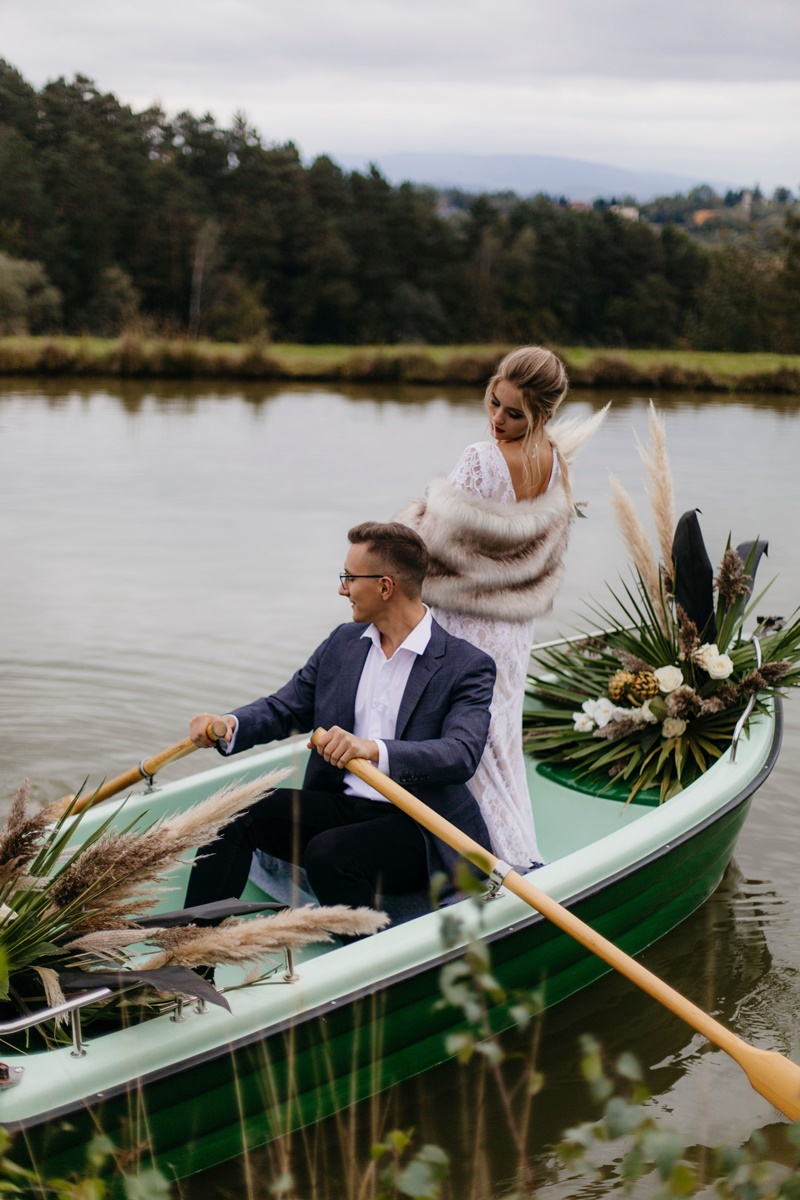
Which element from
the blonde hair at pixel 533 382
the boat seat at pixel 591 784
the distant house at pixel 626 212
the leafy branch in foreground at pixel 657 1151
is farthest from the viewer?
the distant house at pixel 626 212

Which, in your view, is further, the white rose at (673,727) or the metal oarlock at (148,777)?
the white rose at (673,727)

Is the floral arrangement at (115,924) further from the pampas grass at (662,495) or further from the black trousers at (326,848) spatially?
the pampas grass at (662,495)

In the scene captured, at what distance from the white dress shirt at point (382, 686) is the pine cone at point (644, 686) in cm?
147

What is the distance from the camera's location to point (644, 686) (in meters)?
4.61

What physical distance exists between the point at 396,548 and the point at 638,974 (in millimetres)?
1216

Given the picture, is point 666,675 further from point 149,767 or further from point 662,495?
point 149,767

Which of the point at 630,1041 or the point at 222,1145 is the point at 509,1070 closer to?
the point at 630,1041

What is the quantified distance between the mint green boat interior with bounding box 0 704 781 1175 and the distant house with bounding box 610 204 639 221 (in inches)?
1652

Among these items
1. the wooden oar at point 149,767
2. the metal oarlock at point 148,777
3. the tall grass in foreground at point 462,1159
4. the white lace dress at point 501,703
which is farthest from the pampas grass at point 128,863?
the white lace dress at point 501,703

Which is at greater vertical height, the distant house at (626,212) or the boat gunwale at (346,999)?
the distant house at (626,212)

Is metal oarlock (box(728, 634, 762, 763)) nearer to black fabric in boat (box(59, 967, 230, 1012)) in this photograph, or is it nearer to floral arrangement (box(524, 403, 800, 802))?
floral arrangement (box(524, 403, 800, 802))

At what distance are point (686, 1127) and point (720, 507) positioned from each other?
10445 mm

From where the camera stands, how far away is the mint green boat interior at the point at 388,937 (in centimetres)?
239

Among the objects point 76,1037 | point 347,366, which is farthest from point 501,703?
point 347,366
